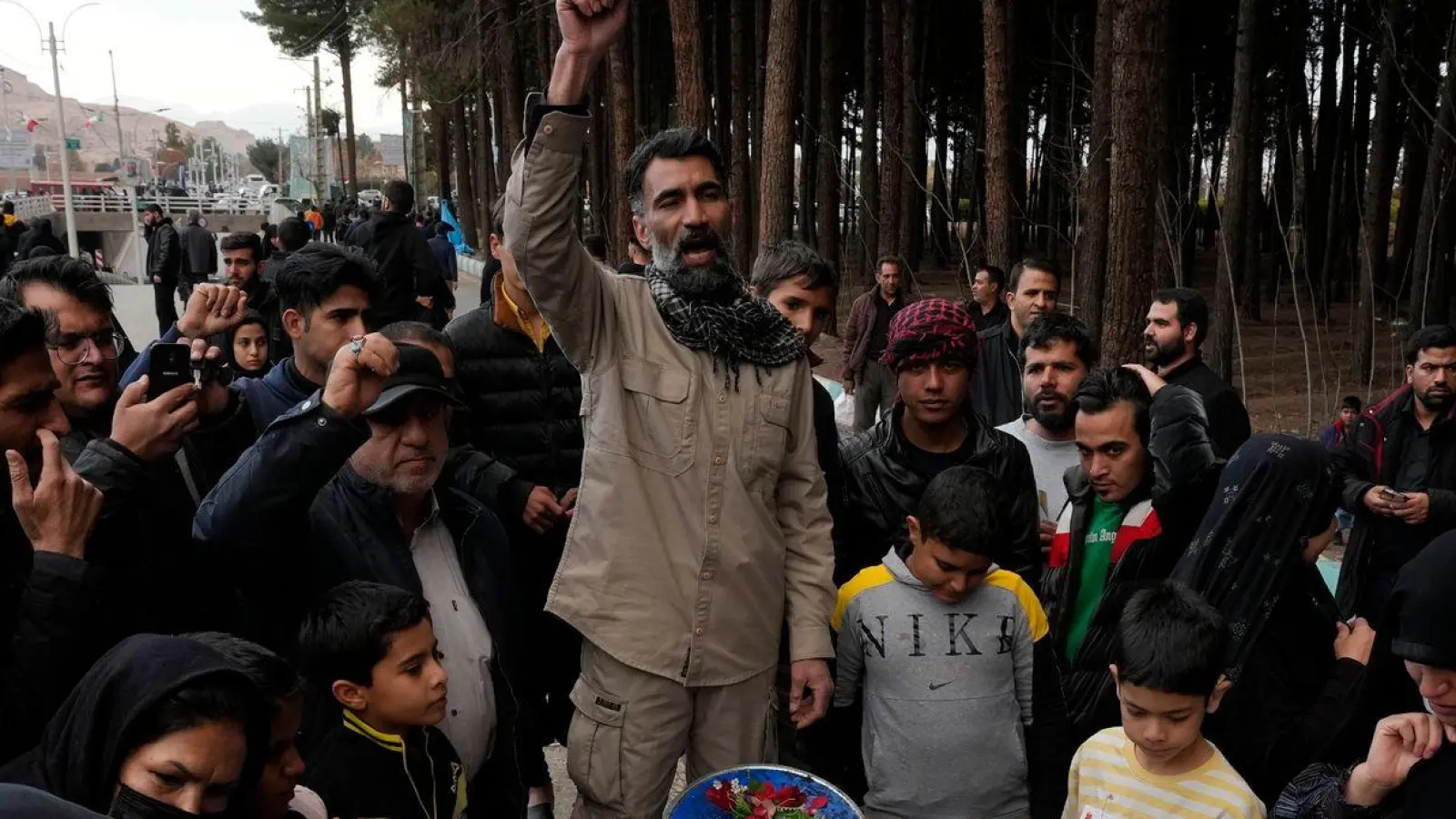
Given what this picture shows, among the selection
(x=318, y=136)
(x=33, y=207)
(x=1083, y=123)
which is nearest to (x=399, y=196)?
(x=1083, y=123)

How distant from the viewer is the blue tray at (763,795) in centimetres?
223

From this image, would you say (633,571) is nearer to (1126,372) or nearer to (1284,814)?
(1284,814)

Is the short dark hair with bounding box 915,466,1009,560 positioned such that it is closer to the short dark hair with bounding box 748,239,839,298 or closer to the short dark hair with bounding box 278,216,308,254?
the short dark hair with bounding box 748,239,839,298

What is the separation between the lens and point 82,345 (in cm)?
266

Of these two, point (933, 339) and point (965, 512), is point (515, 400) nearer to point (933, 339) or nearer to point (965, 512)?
point (933, 339)

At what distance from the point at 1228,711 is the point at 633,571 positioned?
154 centimetres

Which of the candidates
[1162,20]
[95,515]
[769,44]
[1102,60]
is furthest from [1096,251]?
[95,515]

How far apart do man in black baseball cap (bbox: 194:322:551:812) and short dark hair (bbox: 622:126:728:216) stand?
0.64 m

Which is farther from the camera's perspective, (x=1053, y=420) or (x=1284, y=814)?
(x=1053, y=420)

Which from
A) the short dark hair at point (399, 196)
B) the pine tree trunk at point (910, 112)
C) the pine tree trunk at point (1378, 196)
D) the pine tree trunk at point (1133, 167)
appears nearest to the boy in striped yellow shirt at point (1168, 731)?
the pine tree trunk at point (1133, 167)

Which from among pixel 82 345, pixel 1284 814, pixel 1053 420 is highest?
pixel 82 345

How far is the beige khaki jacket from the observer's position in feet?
7.93

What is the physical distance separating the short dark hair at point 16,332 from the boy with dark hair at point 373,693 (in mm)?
743

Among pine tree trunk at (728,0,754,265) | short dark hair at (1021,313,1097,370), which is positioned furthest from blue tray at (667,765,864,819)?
pine tree trunk at (728,0,754,265)
